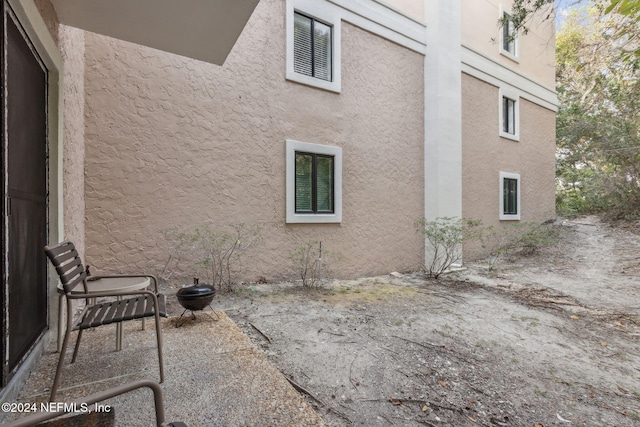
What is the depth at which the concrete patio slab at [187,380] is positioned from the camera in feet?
5.51

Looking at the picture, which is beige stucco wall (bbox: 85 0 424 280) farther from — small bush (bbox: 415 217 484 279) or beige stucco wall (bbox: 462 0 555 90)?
beige stucco wall (bbox: 462 0 555 90)

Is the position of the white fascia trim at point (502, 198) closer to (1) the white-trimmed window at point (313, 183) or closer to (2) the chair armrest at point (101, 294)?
(1) the white-trimmed window at point (313, 183)

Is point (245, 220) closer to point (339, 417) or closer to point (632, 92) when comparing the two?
point (339, 417)

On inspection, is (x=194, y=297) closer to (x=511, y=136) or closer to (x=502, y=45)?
(x=511, y=136)

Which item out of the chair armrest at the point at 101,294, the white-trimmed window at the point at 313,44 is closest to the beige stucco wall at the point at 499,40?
the white-trimmed window at the point at 313,44

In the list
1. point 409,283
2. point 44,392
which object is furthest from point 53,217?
point 409,283

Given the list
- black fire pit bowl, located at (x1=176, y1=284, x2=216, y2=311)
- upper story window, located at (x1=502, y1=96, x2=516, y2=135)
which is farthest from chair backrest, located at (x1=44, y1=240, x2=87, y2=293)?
upper story window, located at (x1=502, y1=96, x2=516, y2=135)

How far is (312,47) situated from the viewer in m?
5.60

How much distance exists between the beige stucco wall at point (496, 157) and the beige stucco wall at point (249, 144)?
1715mm

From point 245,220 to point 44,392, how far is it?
3.17 meters

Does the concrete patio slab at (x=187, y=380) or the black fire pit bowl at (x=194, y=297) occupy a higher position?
the black fire pit bowl at (x=194, y=297)

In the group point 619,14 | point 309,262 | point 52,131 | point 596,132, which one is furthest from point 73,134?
point 596,132

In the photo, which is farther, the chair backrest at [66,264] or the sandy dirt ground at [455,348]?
the sandy dirt ground at [455,348]

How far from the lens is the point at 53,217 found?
2.55 meters
